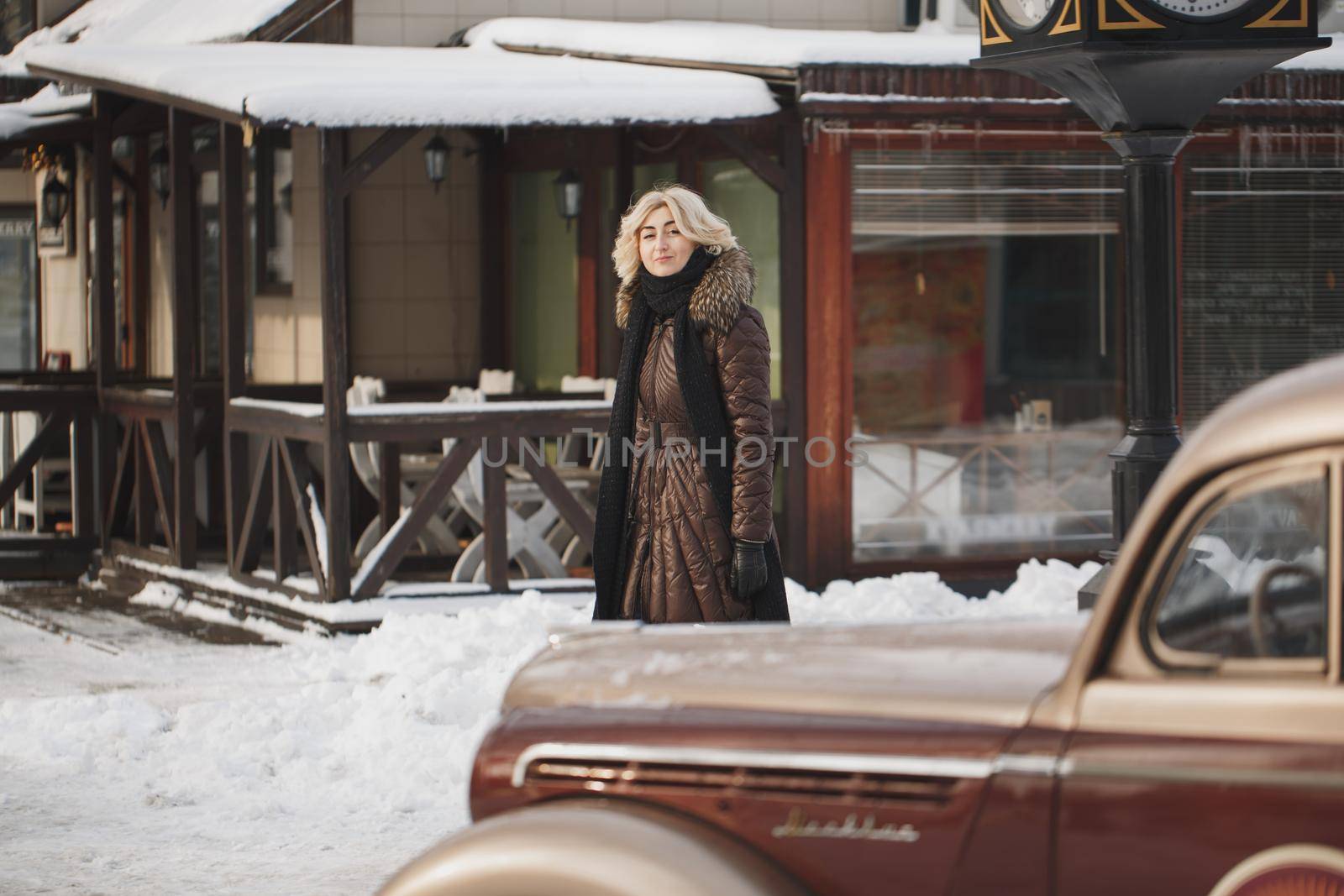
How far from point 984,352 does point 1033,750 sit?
879 centimetres

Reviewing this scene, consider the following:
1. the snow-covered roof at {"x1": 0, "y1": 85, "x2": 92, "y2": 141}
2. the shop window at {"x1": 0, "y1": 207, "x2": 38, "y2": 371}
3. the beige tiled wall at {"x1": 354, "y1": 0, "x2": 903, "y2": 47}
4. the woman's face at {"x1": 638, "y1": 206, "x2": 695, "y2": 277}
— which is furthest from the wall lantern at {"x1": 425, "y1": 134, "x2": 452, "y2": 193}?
the woman's face at {"x1": 638, "y1": 206, "x2": 695, "y2": 277}

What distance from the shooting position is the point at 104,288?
13.1 meters

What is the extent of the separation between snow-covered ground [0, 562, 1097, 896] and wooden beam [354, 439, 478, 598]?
16.4 inches

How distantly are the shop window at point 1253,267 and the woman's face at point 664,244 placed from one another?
620cm

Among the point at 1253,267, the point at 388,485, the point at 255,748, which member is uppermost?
the point at 1253,267

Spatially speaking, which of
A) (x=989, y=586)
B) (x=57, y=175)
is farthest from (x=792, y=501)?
(x=57, y=175)

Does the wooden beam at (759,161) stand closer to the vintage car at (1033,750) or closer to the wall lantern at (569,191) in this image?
the wall lantern at (569,191)

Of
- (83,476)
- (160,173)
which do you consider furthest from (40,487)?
(160,173)

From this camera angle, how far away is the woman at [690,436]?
20.3ft

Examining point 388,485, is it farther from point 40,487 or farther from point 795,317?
point 40,487

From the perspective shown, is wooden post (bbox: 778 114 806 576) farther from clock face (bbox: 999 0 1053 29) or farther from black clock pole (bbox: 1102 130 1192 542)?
black clock pole (bbox: 1102 130 1192 542)

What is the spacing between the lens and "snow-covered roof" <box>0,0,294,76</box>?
1344cm

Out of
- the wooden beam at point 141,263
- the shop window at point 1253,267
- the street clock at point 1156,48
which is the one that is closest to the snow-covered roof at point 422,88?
the shop window at point 1253,267

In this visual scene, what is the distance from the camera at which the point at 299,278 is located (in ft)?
44.8
